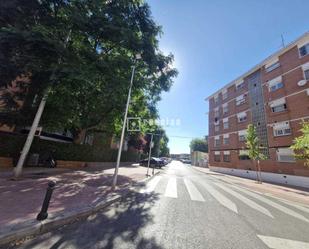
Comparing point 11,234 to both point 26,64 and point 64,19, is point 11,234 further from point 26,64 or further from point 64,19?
point 64,19

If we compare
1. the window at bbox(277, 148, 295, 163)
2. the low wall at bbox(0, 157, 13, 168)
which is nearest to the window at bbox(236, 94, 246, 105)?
the window at bbox(277, 148, 295, 163)

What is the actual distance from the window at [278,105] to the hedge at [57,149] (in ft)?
77.6

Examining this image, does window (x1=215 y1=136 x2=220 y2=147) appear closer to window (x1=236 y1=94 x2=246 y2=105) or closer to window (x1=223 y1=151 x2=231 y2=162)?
window (x1=223 y1=151 x2=231 y2=162)

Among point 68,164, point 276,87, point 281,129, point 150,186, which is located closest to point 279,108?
point 281,129

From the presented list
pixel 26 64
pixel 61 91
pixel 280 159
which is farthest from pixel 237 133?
pixel 26 64

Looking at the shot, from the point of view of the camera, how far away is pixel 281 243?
13.4 ft

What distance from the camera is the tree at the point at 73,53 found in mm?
7773

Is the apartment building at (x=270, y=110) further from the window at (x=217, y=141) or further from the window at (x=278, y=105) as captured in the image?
the window at (x=217, y=141)

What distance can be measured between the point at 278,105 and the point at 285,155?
6.65 meters

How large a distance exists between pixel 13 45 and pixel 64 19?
3.18 m

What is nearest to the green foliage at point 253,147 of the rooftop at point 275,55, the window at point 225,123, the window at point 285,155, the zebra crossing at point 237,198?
the window at point 285,155

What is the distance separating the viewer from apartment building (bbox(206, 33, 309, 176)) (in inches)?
774

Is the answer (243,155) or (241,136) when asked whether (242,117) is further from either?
(243,155)

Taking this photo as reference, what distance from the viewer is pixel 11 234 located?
10.5 feet
